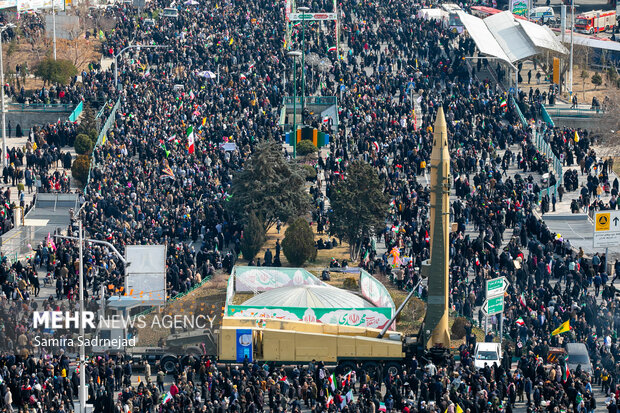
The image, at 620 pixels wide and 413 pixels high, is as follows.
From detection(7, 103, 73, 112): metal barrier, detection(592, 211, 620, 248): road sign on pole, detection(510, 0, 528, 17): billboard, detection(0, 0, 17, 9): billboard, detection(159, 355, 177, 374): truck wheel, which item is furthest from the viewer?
detection(510, 0, 528, 17): billboard

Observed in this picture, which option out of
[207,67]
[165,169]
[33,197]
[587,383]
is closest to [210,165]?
[165,169]

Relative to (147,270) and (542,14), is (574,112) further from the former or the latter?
(147,270)

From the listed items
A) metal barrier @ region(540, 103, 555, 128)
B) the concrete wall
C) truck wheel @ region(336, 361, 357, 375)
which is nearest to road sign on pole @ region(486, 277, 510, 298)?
truck wheel @ region(336, 361, 357, 375)

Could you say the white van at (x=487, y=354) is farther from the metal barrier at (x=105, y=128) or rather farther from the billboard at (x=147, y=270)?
the metal barrier at (x=105, y=128)

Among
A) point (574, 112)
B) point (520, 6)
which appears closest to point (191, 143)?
point (574, 112)

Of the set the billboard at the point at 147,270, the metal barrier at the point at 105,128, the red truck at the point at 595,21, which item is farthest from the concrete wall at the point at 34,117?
the red truck at the point at 595,21

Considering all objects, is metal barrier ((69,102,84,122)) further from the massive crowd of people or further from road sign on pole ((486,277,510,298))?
road sign on pole ((486,277,510,298))
